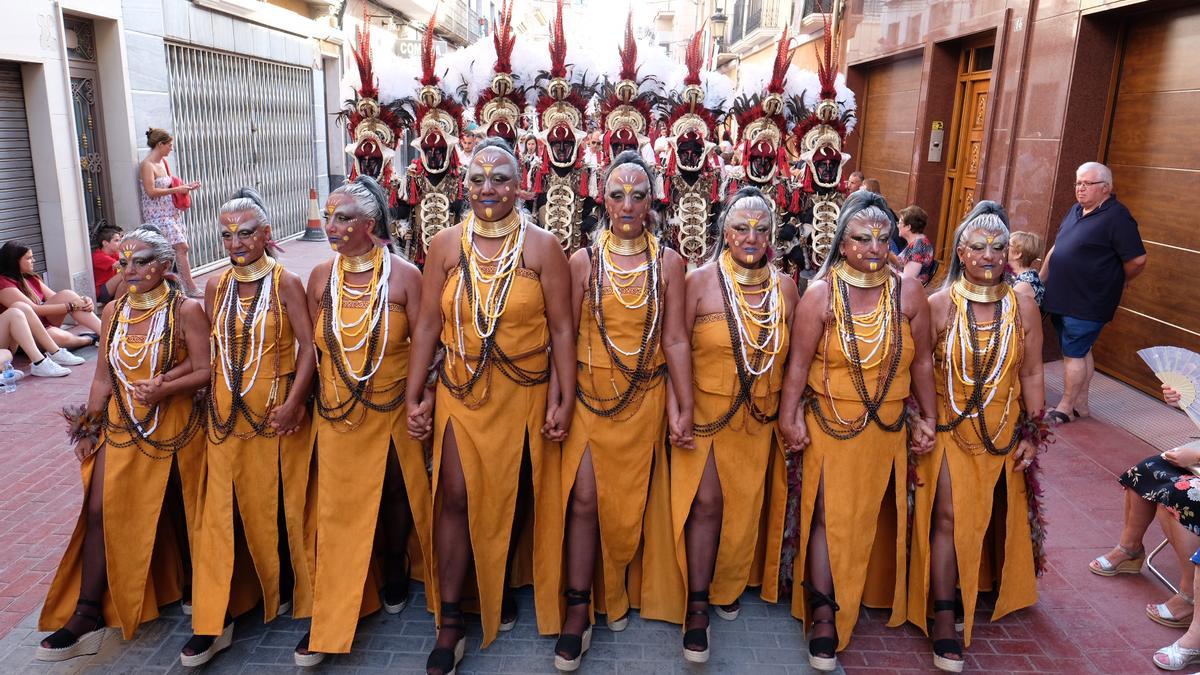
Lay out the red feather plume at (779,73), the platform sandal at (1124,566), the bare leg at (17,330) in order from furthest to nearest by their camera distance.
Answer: the bare leg at (17,330) < the red feather plume at (779,73) < the platform sandal at (1124,566)

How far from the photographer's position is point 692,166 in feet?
19.2

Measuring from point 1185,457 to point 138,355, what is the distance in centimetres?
439

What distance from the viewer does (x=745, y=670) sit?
3283 mm

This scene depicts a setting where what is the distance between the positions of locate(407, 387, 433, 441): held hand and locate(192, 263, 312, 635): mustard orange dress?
0.49 m

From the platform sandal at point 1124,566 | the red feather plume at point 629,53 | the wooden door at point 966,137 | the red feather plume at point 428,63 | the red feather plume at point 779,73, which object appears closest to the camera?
the platform sandal at point 1124,566

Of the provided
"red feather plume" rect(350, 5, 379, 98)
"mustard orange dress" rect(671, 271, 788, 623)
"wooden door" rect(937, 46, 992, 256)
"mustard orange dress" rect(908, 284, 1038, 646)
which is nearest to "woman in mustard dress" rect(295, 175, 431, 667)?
"mustard orange dress" rect(671, 271, 788, 623)

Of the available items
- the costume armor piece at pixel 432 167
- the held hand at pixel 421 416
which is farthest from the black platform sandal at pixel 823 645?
the costume armor piece at pixel 432 167

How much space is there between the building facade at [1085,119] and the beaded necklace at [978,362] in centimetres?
372

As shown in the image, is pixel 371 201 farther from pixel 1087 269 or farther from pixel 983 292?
pixel 1087 269

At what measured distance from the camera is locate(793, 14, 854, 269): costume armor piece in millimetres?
5898

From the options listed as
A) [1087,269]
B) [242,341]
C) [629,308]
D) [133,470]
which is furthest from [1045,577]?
[133,470]

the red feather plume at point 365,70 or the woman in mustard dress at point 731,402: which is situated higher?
the red feather plume at point 365,70

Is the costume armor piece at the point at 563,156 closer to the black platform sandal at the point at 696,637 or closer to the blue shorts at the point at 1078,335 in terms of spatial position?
the black platform sandal at the point at 696,637

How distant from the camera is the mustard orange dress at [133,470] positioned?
324 cm
